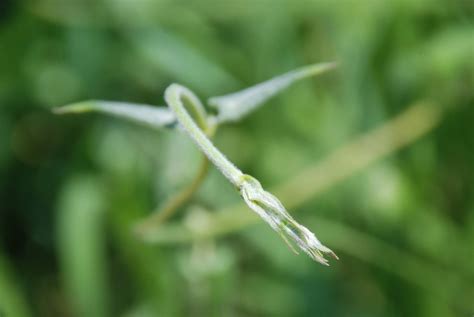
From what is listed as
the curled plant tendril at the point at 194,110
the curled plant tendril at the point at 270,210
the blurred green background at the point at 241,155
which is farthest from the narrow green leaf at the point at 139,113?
the blurred green background at the point at 241,155

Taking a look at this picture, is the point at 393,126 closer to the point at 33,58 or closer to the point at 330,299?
the point at 330,299

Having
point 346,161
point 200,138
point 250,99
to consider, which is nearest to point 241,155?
point 346,161

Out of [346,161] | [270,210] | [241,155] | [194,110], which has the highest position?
[241,155]

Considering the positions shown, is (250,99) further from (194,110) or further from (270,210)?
(270,210)

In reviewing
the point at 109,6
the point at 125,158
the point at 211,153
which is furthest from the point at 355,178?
the point at 211,153

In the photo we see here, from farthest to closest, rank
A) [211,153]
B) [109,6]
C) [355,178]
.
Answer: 1. [109,6]
2. [355,178]
3. [211,153]

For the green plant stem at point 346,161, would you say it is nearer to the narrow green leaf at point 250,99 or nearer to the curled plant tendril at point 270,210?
the narrow green leaf at point 250,99

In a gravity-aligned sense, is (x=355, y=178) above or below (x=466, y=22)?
below

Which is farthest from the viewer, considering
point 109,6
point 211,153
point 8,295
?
point 109,6
